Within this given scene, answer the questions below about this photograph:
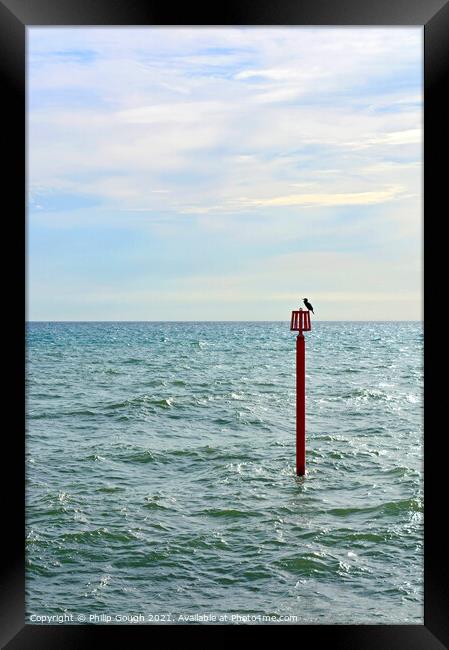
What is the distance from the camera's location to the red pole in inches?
247

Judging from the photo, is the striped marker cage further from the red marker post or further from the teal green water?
the teal green water

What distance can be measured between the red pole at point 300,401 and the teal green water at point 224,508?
244 mm

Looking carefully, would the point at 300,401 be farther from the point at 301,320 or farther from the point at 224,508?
the point at 224,508

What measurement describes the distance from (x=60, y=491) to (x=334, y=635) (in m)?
5.14

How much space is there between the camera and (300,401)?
6527 millimetres

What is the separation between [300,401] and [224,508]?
135 cm

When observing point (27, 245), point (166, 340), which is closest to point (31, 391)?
point (27, 245)
